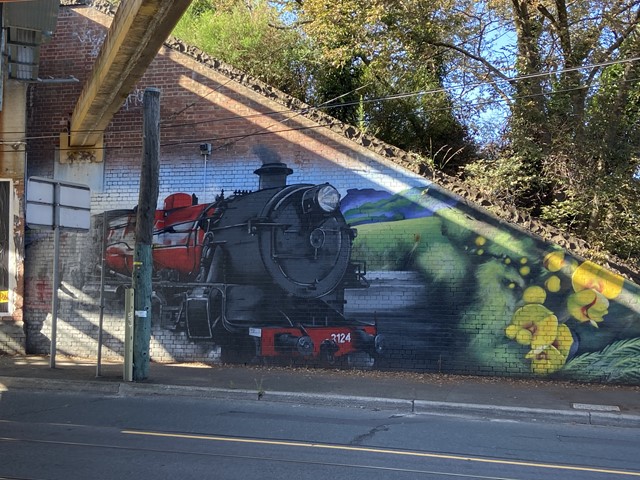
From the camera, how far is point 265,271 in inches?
485

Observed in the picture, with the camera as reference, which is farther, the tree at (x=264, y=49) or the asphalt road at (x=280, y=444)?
the tree at (x=264, y=49)

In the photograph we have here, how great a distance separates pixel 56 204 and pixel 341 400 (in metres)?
6.15

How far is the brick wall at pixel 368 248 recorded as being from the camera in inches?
436

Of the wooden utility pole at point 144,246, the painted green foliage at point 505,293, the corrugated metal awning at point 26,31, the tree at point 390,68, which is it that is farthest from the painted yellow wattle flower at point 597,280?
the corrugated metal awning at point 26,31

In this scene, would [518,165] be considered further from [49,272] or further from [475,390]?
[49,272]

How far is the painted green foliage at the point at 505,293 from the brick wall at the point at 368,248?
2 cm

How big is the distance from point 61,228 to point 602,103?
10.5m

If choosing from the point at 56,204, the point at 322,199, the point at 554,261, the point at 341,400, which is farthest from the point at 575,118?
the point at 56,204

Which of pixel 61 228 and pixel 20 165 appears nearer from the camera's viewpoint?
pixel 61 228

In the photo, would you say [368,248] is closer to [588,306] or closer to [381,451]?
[588,306]

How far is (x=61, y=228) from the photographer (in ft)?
36.8

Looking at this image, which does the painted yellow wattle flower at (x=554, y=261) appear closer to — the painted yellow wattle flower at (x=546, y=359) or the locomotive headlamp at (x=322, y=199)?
the painted yellow wattle flower at (x=546, y=359)

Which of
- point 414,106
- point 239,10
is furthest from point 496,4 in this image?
point 239,10

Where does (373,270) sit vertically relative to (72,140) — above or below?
below
